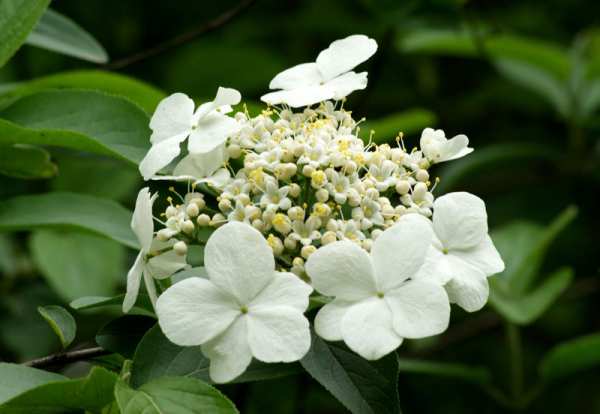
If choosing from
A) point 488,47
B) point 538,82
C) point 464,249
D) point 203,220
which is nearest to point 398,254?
point 464,249

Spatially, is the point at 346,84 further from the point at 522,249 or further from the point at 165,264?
the point at 522,249

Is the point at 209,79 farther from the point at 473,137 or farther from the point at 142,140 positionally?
the point at 142,140

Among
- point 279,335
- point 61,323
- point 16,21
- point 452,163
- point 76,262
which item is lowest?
point 452,163

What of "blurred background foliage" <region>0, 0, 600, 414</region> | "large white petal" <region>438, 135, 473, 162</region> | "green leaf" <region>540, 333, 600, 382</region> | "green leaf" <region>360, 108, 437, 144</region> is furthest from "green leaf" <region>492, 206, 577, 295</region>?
"large white petal" <region>438, 135, 473, 162</region>

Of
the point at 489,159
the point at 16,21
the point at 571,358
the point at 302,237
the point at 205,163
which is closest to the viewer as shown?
the point at 302,237

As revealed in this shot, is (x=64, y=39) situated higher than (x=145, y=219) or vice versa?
(x=145, y=219)

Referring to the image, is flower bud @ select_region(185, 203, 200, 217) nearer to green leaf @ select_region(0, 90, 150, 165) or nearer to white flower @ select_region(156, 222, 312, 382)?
white flower @ select_region(156, 222, 312, 382)

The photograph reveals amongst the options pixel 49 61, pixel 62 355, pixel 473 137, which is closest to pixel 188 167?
pixel 62 355
